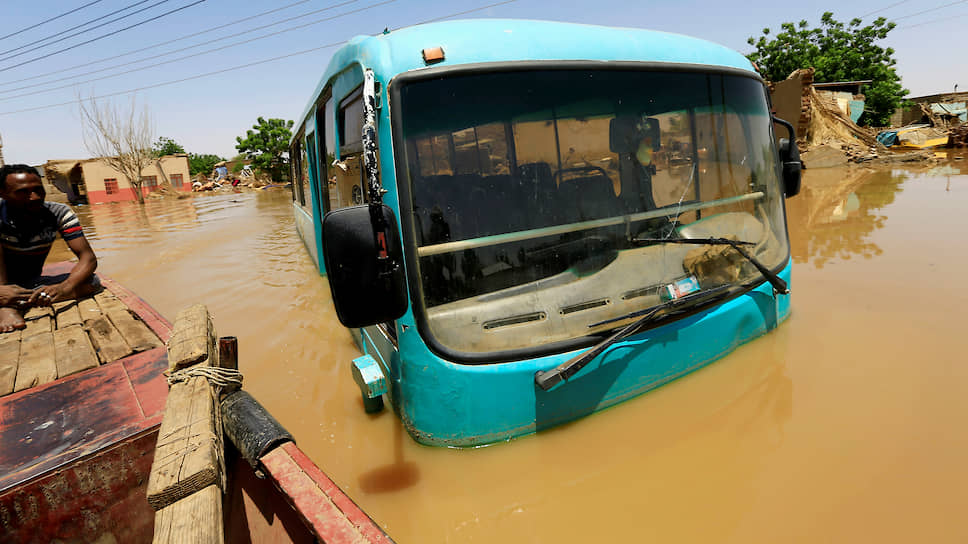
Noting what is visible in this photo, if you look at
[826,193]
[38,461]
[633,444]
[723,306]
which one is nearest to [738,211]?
[723,306]

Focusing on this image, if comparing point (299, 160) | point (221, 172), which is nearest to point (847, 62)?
point (299, 160)

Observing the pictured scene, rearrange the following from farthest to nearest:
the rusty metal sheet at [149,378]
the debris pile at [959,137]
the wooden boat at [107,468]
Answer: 1. the debris pile at [959,137]
2. the rusty metal sheet at [149,378]
3. the wooden boat at [107,468]

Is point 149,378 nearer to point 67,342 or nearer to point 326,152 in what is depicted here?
point 67,342

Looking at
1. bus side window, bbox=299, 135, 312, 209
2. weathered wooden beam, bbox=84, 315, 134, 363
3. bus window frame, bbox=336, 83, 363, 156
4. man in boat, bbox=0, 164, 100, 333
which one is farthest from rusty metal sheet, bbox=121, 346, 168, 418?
bus side window, bbox=299, 135, 312, 209

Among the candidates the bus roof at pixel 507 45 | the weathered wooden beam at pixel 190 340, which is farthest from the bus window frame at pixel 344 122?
the weathered wooden beam at pixel 190 340

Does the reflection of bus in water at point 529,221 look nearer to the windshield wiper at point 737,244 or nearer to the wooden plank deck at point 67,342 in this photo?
the windshield wiper at point 737,244

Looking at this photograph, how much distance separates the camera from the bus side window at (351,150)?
2.47m

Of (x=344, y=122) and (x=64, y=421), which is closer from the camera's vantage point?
(x=64, y=421)

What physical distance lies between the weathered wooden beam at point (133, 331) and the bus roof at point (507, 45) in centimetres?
194

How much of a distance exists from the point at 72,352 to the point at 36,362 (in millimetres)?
154

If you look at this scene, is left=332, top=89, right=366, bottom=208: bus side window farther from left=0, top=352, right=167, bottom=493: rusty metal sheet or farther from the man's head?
the man's head

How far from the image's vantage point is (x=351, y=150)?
2.69m

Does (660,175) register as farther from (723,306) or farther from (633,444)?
(633,444)

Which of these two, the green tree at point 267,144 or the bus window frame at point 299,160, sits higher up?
the green tree at point 267,144
